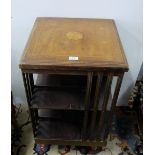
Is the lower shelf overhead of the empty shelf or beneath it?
beneath

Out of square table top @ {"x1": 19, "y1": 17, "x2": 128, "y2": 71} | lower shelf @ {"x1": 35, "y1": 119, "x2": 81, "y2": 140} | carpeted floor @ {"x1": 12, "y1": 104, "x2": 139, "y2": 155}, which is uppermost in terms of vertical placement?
square table top @ {"x1": 19, "y1": 17, "x2": 128, "y2": 71}

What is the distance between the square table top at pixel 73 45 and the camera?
0.98 meters

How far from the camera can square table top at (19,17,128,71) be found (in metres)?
0.98

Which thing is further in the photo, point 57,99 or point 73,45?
point 57,99

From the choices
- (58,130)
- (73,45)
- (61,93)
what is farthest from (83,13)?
(58,130)

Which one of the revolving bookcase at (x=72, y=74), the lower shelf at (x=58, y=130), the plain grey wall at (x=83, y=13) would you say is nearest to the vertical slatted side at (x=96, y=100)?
the revolving bookcase at (x=72, y=74)

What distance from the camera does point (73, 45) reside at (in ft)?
3.59

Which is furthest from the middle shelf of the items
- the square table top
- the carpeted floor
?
the carpeted floor

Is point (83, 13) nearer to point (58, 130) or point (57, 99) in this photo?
point (57, 99)

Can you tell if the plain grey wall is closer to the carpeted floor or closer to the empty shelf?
the empty shelf

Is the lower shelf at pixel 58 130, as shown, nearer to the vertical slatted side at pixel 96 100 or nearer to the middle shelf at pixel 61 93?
the vertical slatted side at pixel 96 100

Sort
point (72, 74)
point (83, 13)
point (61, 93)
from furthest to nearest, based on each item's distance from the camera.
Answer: point (83, 13) < point (61, 93) < point (72, 74)

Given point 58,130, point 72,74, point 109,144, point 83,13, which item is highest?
point 83,13
